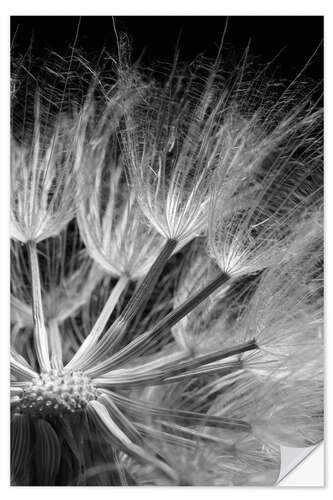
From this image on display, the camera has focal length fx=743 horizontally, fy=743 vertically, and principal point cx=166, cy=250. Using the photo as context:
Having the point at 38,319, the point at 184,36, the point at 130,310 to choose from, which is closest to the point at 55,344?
the point at 38,319

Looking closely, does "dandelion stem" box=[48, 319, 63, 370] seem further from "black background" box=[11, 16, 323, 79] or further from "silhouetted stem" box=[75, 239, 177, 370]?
"black background" box=[11, 16, 323, 79]

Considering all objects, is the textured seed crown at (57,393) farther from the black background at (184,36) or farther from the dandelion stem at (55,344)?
the black background at (184,36)

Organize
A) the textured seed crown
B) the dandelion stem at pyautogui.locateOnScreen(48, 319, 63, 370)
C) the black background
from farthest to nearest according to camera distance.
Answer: the black background → the dandelion stem at pyautogui.locateOnScreen(48, 319, 63, 370) → the textured seed crown

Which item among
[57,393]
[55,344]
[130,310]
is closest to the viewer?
[57,393]

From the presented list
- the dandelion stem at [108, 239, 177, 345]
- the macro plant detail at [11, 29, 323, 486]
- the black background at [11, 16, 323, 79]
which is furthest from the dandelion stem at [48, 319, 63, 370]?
the black background at [11, 16, 323, 79]

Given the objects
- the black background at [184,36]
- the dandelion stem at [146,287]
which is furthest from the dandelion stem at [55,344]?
the black background at [184,36]

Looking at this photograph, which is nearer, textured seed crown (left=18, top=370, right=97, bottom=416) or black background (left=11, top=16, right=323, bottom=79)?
textured seed crown (left=18, top=370, right=97, bottom=416)

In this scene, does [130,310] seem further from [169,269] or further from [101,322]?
[169,269]

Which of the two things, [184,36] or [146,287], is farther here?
[184,36]
